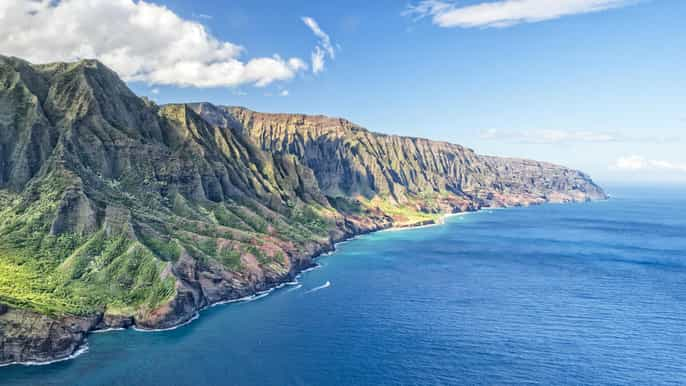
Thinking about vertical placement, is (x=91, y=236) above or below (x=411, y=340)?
above

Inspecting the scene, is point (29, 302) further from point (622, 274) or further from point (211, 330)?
point (622, 274)

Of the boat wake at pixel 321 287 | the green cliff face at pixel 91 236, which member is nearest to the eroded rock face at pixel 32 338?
the green cliff face at pixel 91 236

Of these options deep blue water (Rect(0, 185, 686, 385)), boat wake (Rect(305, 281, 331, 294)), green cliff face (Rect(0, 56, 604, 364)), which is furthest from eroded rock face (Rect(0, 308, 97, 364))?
boat wake (Rect(305, 281, 331, 294))

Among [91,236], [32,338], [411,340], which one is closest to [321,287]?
[411,340]

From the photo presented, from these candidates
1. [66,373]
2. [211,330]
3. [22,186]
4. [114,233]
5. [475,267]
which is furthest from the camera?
[475,267]

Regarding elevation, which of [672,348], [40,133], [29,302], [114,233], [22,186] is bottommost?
[672,348]

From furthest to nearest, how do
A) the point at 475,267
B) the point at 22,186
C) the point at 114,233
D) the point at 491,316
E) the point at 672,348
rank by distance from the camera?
the point at 475,267 → the point at 22,186 → the point at 114,233 → the point at 491,316 → the point at 672,348

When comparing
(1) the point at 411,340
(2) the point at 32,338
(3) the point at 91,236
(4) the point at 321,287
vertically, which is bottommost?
(1) the point at 411,340

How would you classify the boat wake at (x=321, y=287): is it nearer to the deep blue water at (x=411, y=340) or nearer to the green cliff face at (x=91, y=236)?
the deep blue water at (x=411, y=340)

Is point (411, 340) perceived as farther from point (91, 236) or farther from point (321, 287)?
point (91, 236)

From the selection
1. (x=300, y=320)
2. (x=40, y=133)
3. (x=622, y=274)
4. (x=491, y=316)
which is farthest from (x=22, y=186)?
(x=622, y=274)

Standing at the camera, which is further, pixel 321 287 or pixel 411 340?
pixel 321 287
